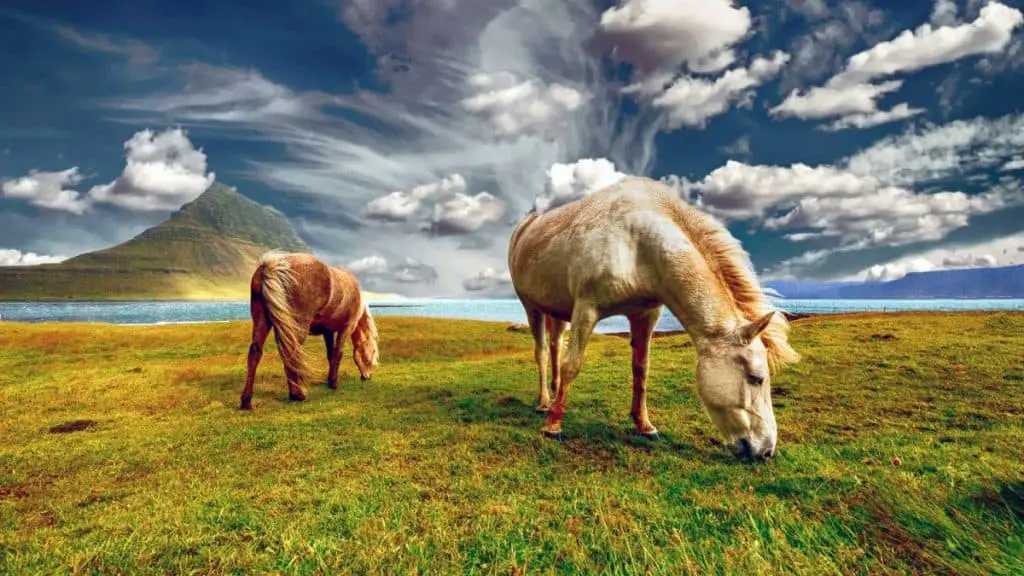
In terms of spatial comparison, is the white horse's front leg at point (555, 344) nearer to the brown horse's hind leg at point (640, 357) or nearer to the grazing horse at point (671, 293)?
the grazing horse at point (671, 293)

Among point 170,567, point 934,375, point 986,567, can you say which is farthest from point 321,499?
point 934,375

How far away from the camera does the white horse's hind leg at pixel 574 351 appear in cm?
597

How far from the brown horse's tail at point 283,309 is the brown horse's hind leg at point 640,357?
261 inches

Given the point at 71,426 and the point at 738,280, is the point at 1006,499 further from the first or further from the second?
the point at 71,426

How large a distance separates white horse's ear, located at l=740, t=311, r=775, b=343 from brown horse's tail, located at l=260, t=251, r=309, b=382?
8085 mm

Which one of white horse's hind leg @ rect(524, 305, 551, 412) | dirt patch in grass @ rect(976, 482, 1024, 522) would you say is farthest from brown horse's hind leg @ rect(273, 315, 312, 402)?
dirt patch in grass @ rect(976, 482, 1024, 522)

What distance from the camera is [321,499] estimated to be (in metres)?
4.05

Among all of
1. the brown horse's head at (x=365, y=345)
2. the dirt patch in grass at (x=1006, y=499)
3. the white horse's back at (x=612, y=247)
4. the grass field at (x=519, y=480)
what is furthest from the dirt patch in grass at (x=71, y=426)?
the dirt patch in grass at (x=1006, y=499)

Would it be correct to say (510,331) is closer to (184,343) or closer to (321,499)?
(184,343)

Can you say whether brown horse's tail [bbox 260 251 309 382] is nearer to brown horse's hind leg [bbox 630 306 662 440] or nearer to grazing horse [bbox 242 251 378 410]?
grazing horse [bbox 242 251 378 410]

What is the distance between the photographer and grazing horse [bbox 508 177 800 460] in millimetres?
5016

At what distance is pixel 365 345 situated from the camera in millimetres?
12867

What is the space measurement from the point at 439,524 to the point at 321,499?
52.0 inches

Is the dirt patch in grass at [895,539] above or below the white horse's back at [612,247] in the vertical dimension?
below
